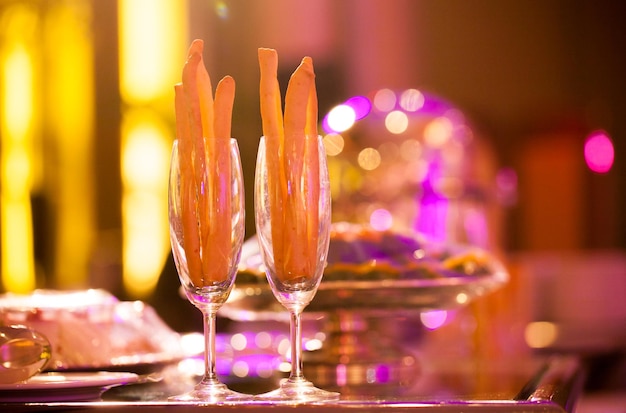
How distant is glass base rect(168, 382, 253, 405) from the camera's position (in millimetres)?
763

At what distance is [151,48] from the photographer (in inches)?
196

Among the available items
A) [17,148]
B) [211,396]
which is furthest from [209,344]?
[17,148]

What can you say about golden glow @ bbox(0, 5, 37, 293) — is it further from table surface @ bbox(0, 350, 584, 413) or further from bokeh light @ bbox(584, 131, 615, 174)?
table surface @ bbox(0, 350, 584, 413)

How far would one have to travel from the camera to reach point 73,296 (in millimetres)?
1165

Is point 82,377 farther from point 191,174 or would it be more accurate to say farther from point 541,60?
point 541,60

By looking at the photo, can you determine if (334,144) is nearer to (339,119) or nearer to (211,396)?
(339,119)

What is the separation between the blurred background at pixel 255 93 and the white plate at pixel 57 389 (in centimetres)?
405

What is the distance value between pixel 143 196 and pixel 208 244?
4275mm

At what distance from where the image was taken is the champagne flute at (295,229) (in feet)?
2.67

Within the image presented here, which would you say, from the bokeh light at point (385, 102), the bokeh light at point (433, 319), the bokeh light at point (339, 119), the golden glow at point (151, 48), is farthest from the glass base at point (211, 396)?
the golden glow at point (151, 48)

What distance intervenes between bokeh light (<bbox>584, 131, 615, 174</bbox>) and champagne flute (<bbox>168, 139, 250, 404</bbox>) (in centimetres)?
450

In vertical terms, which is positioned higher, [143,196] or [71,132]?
[71,132]

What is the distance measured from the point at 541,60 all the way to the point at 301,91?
4.45m

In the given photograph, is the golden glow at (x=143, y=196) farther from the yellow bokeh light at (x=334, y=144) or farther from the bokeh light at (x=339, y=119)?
the bokeh light at (x=339, y=119)
